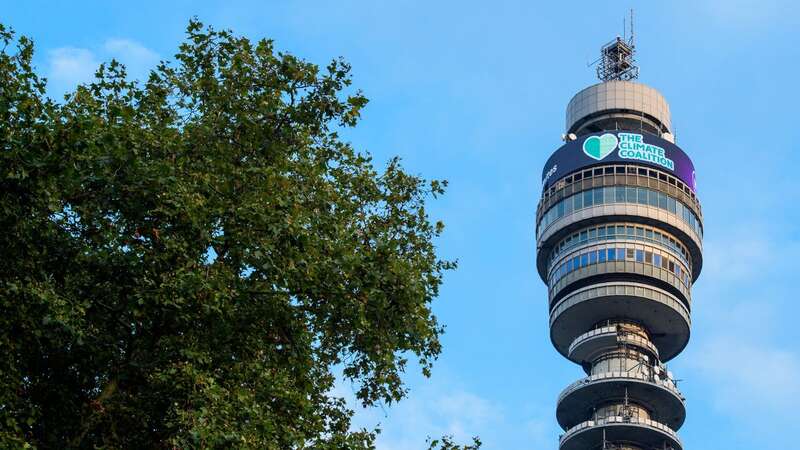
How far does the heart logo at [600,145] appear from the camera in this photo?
137000mm

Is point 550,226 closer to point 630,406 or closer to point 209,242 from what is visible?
point 630,406

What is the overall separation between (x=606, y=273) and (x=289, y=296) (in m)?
104

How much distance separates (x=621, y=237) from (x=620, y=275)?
420cm

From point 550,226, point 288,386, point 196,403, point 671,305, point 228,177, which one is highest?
point 550,226

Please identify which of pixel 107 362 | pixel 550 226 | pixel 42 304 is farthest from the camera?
pixel 550 226

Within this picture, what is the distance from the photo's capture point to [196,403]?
26266 mm

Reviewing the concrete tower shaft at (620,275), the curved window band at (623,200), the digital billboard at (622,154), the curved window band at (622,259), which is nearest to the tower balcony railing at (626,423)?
the concrete tower shaft at (620,275)

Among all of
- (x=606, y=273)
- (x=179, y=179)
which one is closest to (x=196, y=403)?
(x=179, y=179)

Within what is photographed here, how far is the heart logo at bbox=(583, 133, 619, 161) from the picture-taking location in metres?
137

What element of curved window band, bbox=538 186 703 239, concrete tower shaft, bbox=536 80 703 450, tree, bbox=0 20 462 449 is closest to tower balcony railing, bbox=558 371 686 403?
concrete tower shaft, bbox=536 80 703 450

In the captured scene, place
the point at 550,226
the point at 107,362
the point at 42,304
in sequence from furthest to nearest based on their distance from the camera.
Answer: the point at 550,226 → the point at 107,362 → the point at 42,304

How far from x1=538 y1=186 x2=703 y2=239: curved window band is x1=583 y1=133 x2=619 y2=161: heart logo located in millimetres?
4299

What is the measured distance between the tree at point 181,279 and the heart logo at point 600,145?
107348 millimetres

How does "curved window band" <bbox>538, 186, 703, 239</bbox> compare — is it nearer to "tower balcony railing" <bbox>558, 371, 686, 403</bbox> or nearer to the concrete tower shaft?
the concrete tower shaft
